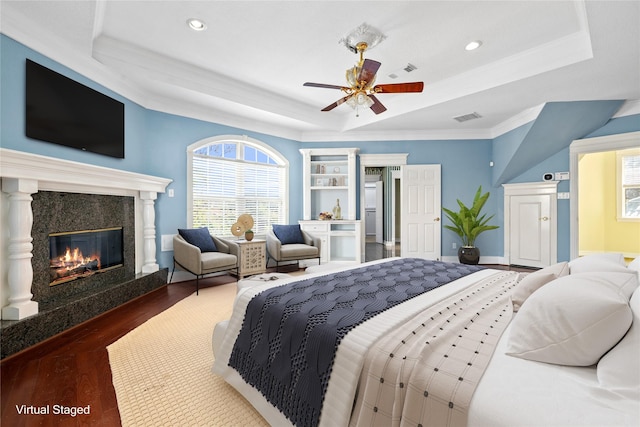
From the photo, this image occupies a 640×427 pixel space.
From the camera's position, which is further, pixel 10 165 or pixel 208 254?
pixel 208 254

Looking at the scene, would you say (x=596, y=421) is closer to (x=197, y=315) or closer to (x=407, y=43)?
(x=197, y=315)

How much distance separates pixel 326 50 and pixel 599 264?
2996 mm

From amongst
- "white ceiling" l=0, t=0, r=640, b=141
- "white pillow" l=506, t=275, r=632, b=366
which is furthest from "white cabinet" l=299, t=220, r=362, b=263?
"white pillow" l=506, t=275, r=632, b=366

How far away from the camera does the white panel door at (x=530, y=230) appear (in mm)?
4852

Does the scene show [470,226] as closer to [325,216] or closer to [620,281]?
[325,216]

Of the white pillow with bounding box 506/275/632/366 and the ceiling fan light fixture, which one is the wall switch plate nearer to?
the ceiling fan light fixture

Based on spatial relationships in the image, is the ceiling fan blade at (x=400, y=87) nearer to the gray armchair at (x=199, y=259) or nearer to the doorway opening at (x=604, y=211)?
the gray armchair at (x=199, y=259)

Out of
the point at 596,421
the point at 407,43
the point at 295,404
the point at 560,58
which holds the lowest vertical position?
the point at 295,404

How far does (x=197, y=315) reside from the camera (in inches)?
113

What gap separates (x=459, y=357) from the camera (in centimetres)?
98

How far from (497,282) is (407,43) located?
253cm

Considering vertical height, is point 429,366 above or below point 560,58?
below

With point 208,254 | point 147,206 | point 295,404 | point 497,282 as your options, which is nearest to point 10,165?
point 147,206

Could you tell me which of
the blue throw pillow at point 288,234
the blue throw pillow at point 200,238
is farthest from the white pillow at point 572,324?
the blue throw pillow at point 288,234
